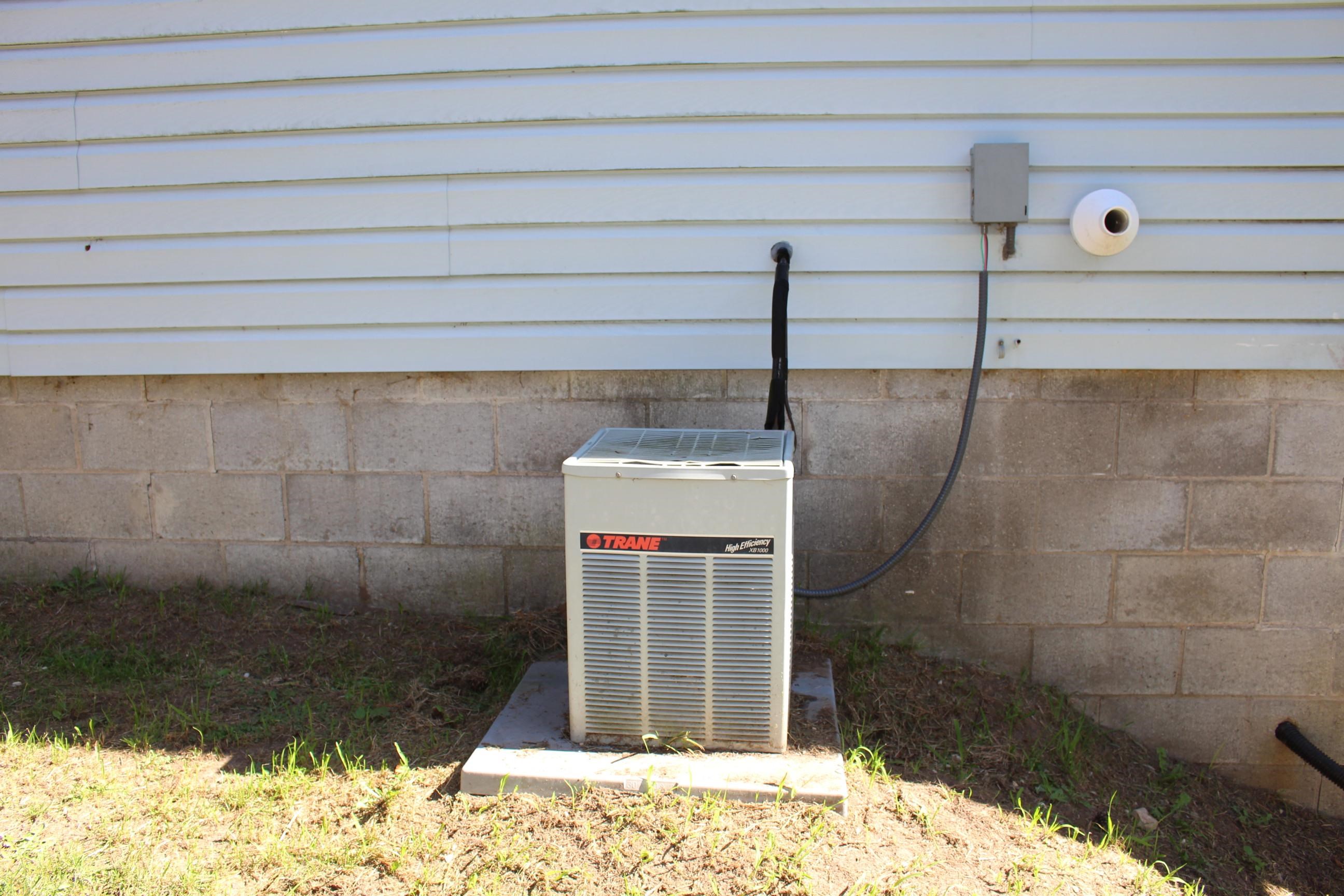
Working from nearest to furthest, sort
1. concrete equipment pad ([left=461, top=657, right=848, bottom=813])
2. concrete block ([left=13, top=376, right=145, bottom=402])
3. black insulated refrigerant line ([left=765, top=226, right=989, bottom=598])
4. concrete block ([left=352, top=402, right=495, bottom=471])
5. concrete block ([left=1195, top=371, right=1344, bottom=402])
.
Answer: concrete equipment pad ([left=461, top=657, right=848, bottom=813]), black insulated refrigerant line ([left=765, top=226, right=989, bottom=598]), concrete block ([left=1195, top=371, right=1344, bottom=402]), concrete block ([left=352, top=402, right=495, bottom=471]), concrete block ([left=13, top=376, right=145, bottom=402])

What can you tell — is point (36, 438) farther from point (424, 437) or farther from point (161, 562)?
point (424, 437)

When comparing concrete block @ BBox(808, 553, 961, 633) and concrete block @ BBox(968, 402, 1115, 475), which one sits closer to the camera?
concrete block @ BBox(968, 402, 1115, 475)

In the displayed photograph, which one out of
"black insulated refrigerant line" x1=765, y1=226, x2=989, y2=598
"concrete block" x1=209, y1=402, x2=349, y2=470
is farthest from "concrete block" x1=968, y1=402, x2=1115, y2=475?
"concrete block" x1=209, y1=402, x2=349, y2=470

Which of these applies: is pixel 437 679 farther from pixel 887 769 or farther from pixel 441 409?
pixel 887 769

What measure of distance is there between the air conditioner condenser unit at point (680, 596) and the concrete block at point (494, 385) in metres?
0.89

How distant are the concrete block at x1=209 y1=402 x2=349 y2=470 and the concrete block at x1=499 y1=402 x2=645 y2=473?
69cm

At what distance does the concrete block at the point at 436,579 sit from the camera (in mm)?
3773

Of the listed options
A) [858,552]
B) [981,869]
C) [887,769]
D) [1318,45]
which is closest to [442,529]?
[858,552]

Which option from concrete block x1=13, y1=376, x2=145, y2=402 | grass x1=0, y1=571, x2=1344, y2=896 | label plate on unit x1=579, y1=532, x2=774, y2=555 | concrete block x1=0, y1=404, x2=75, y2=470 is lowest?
grass x1=0, y1=571, x2=1344, y2=896

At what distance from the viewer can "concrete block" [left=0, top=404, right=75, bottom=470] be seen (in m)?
3.88

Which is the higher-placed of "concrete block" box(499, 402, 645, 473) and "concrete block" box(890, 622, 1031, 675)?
"concrete block" box(499, 402, 645, 473)

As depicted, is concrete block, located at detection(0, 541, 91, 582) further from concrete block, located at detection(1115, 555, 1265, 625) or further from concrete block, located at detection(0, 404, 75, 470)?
concrete block, located at detection(1115, 555, 1265, 625)

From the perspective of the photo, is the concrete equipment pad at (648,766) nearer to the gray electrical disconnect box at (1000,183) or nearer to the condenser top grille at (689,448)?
the condenser top grille at (689,448)

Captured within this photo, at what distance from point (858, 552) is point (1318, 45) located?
2454 mm
